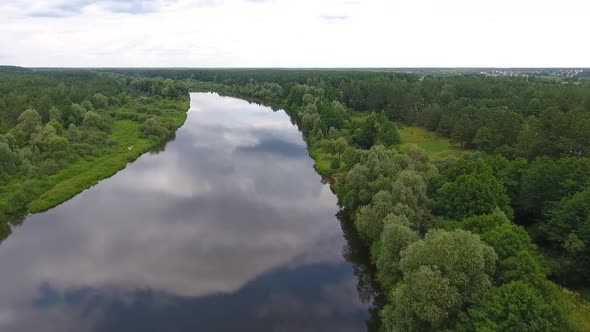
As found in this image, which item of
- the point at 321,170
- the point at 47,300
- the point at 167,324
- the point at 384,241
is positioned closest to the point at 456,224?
the point at 384,241

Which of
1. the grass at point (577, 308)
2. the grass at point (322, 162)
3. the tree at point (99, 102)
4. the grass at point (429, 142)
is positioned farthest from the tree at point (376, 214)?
the tree at point (99, 102)

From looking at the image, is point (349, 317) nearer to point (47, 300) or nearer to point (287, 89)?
point (47, 300)

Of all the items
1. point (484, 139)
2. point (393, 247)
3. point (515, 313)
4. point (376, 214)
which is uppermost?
point (515, 313)

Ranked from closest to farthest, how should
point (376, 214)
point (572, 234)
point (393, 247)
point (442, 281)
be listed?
point (442, 281)
point (393, 247)
point (572, 234)
point (376, 214)

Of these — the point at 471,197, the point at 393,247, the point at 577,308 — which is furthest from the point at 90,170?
the point at 577,308

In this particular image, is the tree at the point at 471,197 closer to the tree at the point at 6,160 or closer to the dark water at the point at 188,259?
the dark water at the point at 188,259

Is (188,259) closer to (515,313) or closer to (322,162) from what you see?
(515,313)
